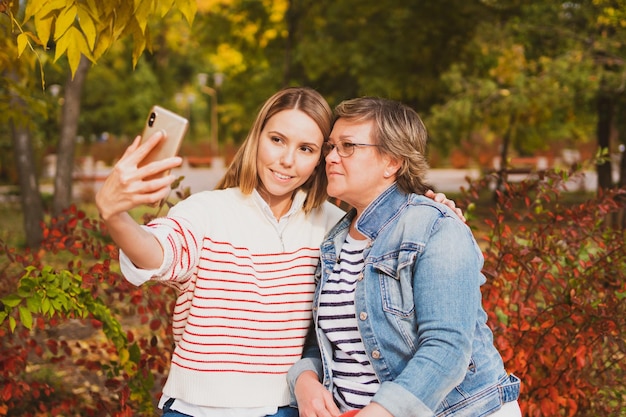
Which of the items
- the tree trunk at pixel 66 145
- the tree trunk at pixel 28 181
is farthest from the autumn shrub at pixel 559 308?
the tree trunk at pixel 28 181

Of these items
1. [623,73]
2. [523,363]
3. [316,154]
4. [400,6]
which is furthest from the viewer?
[400,6]

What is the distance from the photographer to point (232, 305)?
2.27m

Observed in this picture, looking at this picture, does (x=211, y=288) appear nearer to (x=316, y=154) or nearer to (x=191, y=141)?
(x=316, y=154)

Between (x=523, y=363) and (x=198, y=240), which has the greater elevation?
(x=198, y=240)

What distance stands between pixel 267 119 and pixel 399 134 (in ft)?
1.73

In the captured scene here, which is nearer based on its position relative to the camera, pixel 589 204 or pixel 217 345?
pixel 217 345

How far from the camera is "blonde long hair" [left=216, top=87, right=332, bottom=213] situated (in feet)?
8.13

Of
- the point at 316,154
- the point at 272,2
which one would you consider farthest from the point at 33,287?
the point at 272,2

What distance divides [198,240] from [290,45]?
1397cm

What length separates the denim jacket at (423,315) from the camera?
1.89 m

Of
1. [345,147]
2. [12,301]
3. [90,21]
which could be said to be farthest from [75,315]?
[345,147]

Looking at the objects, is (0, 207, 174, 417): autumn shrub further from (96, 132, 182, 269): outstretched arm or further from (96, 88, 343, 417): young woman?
(96, 132, 182, 269): outstretched arm

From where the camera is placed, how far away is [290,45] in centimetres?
1570

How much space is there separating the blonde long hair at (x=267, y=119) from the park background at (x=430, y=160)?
42 centimetres
